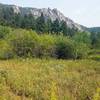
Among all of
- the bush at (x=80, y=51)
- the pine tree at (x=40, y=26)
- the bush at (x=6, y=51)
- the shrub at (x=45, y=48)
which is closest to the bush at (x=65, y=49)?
the bush at (x=80, y=51)

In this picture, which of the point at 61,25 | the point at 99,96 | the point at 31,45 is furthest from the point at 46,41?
the point at 99,96

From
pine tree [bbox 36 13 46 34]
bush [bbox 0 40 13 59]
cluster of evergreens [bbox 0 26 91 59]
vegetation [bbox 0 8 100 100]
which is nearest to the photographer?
vegetation [bbox 0 8 100 100]

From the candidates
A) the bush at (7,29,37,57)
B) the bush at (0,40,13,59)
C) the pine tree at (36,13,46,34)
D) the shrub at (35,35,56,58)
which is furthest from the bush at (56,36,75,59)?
the pine tree at (36,13,46,34)

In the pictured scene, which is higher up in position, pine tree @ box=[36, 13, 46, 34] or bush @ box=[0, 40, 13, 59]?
pine tree @ box=[36, 13, 46, 34]

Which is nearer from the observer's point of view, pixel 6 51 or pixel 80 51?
pixel 6 51

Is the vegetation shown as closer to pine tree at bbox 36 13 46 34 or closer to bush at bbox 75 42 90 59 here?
bush at bbox 75 42 90 59

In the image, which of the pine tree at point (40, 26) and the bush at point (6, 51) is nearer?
the bush at point (6, 51)

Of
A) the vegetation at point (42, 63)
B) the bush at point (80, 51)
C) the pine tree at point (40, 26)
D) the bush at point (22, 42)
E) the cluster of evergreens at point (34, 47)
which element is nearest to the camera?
the vegetation at point (42, 63)

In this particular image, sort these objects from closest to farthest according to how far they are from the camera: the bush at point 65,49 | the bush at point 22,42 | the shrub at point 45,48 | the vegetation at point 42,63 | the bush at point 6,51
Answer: the vegetation at point 42,63
the bush at point 6,51
the bush at point 22,42
the shrub at point 45,48
the bush at point 65,49

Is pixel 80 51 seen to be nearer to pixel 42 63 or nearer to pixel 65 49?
pixel 65 49

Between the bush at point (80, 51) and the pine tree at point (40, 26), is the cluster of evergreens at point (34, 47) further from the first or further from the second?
the pine tree at point (40, 26)

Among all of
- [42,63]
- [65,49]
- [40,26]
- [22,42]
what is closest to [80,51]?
[65,49]

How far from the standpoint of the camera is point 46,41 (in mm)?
53125

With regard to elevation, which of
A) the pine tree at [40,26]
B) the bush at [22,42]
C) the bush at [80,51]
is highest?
the pine tree at [40,26]
